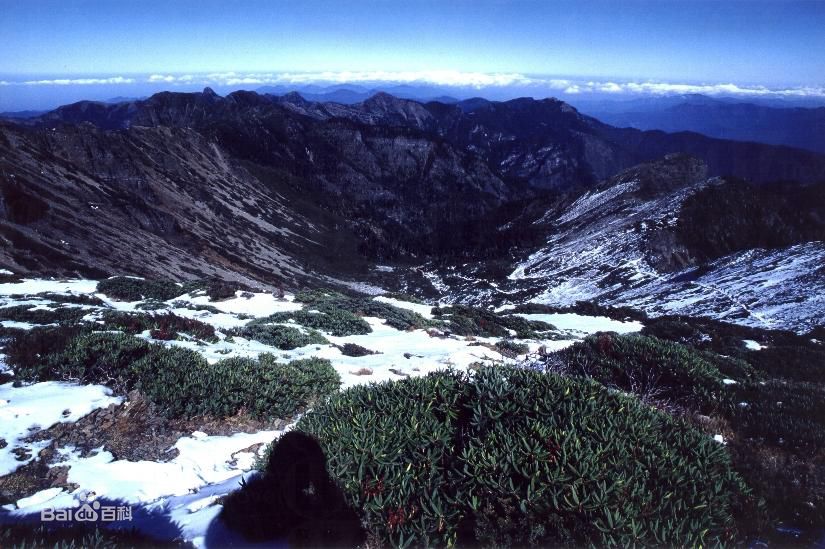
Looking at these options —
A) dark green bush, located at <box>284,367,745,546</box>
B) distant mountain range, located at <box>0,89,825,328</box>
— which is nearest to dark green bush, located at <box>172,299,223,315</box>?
dark green bush, located at <box>284,367,745,546</box>

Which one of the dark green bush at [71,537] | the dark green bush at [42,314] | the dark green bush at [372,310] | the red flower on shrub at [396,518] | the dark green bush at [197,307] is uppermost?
the red flower on shrub at [396,518]

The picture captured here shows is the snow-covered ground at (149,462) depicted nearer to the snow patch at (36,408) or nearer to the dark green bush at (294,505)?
the snow patch at (36,408)

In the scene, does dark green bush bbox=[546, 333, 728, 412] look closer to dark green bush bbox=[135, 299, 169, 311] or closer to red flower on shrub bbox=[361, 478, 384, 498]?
red flower on shrub bbox=[361, 478, 384, 498]

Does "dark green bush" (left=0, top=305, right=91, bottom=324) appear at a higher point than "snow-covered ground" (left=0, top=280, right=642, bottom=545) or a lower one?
lower

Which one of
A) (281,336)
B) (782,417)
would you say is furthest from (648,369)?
(281,336)

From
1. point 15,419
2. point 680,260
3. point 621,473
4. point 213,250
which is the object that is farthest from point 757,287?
point 213,250

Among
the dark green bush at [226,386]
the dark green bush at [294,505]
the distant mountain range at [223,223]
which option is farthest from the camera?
the distant mountain range at [223,223]

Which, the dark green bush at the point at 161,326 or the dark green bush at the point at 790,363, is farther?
the dark green bush at the point at 790,363

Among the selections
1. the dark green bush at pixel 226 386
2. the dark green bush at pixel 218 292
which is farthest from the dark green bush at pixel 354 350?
the dark green bush at pixel 218 292
